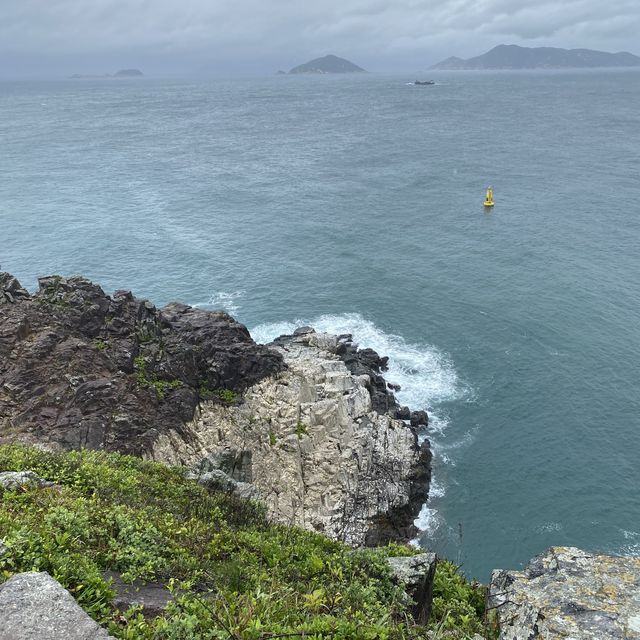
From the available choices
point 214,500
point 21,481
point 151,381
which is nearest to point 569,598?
point 214,500

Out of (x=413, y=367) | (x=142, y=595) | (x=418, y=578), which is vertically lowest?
(x=413, y=367)

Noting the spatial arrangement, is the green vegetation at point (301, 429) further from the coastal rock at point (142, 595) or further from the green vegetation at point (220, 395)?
the coastal rock at point (142, 595)

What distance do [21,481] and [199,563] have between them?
5946 mm

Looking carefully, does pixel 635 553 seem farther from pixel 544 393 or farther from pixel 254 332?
pixel 254 332

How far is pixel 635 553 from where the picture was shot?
3728cm

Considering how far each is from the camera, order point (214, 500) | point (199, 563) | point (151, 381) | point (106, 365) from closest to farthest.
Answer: point (199, 563) → point (214, 500) → point (106, 365) → point (151, 381)

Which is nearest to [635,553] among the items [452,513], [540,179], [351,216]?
[452,513]

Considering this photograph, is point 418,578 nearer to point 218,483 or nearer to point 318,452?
point 218,483

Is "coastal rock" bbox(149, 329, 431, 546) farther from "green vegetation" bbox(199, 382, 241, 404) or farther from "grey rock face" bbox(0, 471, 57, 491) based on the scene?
"grey rock face" bbox(0, 471, 57, 491)

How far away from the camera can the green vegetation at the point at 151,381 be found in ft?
121

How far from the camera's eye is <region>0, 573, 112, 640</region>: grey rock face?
827 cm

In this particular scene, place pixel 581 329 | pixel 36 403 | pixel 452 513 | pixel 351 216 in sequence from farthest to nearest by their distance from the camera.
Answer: pixel 351 216 < pixel 581 329 < pixel 452 513 < pixel 36 403

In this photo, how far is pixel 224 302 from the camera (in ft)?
223

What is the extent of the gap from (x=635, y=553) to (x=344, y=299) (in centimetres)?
4058
